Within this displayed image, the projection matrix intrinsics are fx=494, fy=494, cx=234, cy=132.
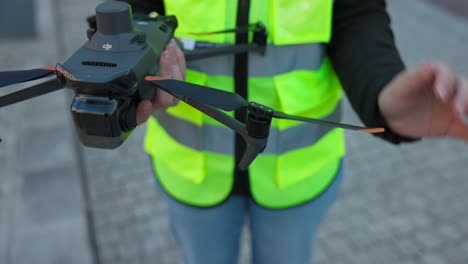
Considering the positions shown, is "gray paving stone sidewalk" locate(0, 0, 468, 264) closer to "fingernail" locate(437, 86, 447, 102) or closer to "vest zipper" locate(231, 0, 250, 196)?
"vest zipper" locate(231, 0, 250, 196)

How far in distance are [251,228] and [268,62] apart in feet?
1.84

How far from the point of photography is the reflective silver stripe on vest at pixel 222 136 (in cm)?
128

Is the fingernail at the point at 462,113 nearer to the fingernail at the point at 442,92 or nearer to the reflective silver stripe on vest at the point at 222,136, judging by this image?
the fingernail at the point at 442,92

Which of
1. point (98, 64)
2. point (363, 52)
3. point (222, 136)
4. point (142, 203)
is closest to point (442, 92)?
point (363, 52)

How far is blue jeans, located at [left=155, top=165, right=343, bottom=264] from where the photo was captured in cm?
140

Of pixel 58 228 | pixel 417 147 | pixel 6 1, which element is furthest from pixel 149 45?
pixel 6 1

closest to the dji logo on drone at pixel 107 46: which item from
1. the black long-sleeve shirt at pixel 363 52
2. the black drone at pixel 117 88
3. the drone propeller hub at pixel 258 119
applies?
the black drone at pixel 117 88

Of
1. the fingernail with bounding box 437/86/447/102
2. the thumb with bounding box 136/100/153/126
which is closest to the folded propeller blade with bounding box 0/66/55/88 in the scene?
the thumb with bounding box 136/100/153/126

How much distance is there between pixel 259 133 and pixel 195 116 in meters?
0.46

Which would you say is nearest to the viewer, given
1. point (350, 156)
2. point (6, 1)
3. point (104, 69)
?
point (104, 69)

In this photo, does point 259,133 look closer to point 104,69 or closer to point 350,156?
point 104,69

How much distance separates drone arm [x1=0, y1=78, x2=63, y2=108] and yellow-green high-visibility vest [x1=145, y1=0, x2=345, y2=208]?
414 millimetres

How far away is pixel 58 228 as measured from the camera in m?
2.58

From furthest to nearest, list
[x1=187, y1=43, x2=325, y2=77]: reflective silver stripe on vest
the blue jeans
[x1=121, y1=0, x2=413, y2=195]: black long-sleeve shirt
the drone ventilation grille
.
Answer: the blue jeans → [x1=187, y1=43, x2=325, y2=77]: reflective silver stripe on vest → [x1=121, y1=0, x2=413, y2=195]: black long-sleeve shirt → the drone ventilation grille
